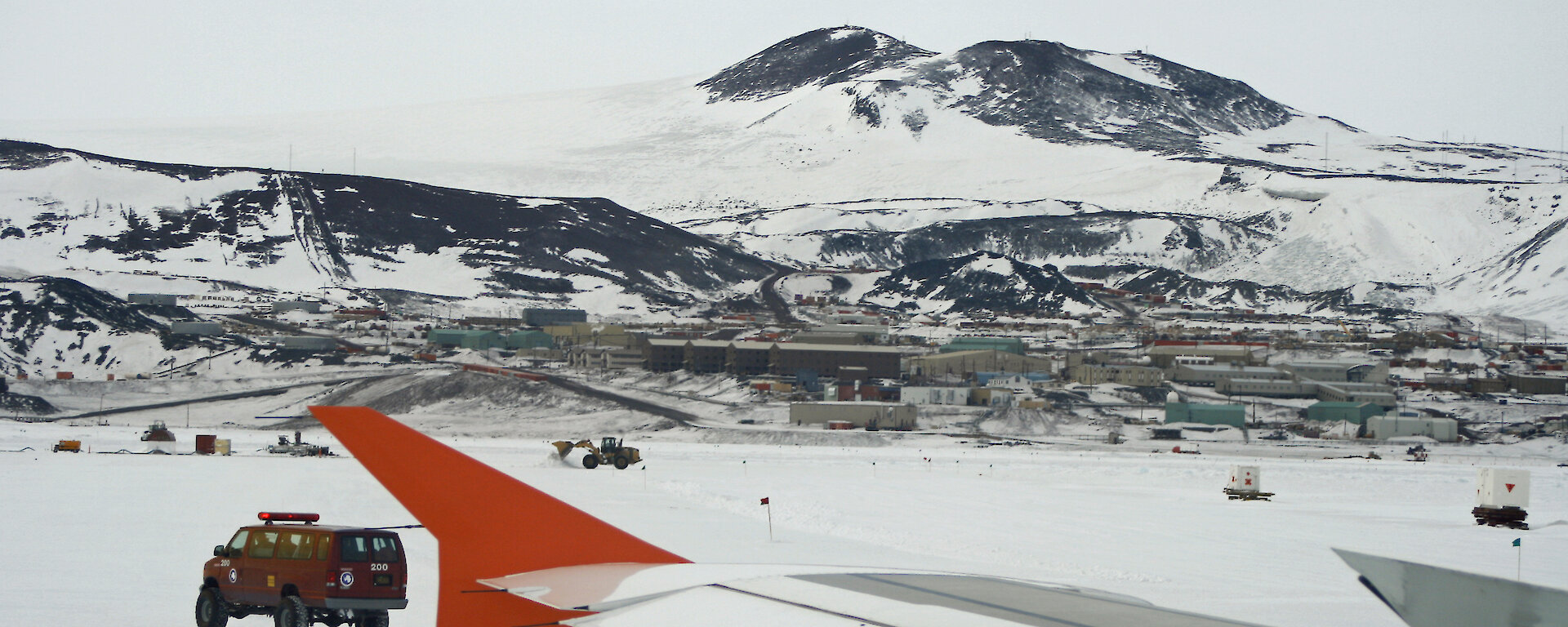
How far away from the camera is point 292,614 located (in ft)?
45.6

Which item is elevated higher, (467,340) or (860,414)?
(467,340)

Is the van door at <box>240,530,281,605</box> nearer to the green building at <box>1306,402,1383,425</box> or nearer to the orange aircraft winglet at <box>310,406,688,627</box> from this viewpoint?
the orange aircraft winglet at <box>310,406,688,627</box>

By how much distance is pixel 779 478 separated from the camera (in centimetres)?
4741

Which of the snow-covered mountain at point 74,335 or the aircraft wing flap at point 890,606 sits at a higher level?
the aircraft wing flap at point 890,606

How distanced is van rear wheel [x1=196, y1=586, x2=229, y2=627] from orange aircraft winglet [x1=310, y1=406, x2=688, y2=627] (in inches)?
309

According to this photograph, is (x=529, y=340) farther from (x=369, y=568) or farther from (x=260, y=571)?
(x=369, y=568)

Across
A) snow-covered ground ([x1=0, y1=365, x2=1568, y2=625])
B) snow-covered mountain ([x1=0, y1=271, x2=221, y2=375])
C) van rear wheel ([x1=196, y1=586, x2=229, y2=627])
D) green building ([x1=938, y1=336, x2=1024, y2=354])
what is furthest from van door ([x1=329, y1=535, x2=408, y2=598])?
green building ([x1=938, y1=336, x2=1024, y2=354])

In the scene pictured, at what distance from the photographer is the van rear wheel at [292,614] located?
13.9 meters

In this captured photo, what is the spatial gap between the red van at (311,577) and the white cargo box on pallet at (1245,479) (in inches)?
1432

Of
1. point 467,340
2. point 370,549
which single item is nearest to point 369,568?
point 370,549

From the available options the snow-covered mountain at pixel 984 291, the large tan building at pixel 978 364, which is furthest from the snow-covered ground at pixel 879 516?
the snow-covered mountain at pixel 984 291

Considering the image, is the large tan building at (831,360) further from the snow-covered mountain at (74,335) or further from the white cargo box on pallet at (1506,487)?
the white cargo box on pallet at (1506,487)

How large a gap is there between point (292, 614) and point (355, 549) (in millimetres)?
888

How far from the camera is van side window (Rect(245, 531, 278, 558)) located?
47.4ft
